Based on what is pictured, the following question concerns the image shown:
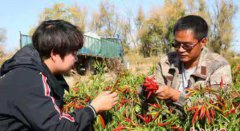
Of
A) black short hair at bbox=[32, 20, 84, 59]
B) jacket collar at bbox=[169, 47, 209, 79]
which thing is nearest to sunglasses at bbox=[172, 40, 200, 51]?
jacket collar at bbox=[169, 47, 209, 79]

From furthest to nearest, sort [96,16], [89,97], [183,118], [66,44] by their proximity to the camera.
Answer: [96,16]
[89,97]
[183,118]
[66,44]

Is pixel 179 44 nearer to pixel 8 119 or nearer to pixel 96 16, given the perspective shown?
pixel 8 119

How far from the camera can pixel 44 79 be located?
181 cm

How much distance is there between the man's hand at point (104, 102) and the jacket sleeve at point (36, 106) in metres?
0.25

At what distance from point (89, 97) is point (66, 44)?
0.74m

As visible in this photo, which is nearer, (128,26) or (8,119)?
(8,119)

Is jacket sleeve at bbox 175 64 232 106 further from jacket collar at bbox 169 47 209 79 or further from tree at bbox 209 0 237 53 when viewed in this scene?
tree at bbox 209 0 237 53

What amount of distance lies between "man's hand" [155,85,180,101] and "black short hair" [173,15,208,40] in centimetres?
61

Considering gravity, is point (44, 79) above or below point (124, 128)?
above

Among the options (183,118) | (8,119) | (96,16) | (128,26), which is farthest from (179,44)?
(96,16)

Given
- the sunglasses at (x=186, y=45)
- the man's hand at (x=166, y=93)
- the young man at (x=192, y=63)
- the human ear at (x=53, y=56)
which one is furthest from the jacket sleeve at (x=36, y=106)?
the sunglasses at (x=186, y=45)

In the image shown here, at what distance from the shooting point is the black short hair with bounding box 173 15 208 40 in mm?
2498

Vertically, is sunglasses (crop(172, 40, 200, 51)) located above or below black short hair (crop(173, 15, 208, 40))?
below

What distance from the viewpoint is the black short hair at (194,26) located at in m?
2.50
